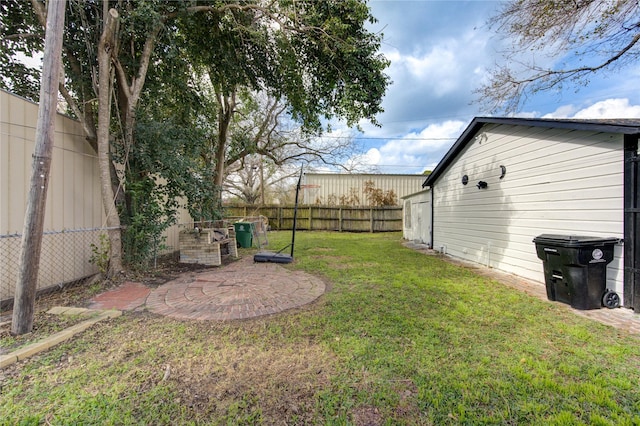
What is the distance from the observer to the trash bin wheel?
11.7 feet

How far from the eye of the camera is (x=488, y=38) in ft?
22.2

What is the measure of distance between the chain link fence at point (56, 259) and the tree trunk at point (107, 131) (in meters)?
0.31

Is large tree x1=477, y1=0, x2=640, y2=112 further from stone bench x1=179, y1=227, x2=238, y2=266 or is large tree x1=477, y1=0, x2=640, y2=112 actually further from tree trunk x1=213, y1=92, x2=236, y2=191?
stone bench x1=179, y1=227, x2=238, y2=266

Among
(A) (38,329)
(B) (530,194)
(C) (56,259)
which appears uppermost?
(B) (530,194)

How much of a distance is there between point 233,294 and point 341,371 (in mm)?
2373

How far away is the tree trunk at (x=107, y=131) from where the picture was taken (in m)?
4.06

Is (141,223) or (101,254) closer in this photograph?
(101,254)

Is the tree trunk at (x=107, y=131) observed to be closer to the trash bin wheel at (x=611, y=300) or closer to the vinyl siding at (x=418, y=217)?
the trash bin wheel at (x=611, y=300)

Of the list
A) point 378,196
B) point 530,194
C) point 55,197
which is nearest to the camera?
point 55,197

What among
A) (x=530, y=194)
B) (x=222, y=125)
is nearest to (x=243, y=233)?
(x=222, y=125)

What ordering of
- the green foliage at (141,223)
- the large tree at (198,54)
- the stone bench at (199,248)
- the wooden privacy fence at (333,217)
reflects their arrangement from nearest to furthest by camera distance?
the large tree at (198,54), the green foliage at (141,223), the stone bench at (199,248), the wooden privacy fence at (333,217)

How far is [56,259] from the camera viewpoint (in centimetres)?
399

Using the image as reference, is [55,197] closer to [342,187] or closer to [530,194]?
[530,194]

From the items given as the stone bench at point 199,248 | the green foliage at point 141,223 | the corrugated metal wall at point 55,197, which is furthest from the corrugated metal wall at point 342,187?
the corrugated metal wall at point 55,197
